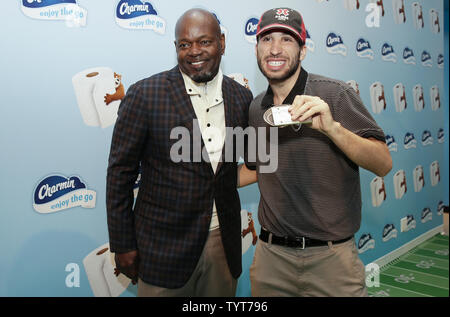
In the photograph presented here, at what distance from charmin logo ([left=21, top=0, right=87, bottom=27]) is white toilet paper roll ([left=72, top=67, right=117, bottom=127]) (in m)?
0.22

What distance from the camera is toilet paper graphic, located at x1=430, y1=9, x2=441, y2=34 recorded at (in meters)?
3.76

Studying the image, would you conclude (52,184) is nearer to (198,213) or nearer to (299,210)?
(198,213)

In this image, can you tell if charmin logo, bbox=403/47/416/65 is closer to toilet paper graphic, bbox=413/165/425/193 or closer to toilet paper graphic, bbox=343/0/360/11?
toilet paper graphic, bbox=343/0/360/11

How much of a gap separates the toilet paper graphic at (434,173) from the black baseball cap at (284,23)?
137 inches

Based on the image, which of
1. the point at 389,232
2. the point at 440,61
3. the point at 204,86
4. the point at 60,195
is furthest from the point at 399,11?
the point at 60,195

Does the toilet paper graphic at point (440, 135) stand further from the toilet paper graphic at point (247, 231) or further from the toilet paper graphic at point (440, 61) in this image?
the toilet paper graphic at point (247, 231)

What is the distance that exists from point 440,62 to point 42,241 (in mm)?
4454

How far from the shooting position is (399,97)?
3.40 meters

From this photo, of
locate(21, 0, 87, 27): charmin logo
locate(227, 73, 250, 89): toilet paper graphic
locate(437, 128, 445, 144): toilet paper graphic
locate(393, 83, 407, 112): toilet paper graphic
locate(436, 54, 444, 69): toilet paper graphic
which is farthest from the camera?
locate(437, 128, 445, 144): toilet paper graphic

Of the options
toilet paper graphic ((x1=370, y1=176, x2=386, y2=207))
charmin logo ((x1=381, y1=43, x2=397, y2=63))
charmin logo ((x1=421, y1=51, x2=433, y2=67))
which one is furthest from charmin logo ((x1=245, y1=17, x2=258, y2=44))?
charmin logo ((x1=421, y1=51, x2=433, y2=67))

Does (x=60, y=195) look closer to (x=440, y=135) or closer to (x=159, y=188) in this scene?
(x=159, y=188)

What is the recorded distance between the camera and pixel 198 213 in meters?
1.27
